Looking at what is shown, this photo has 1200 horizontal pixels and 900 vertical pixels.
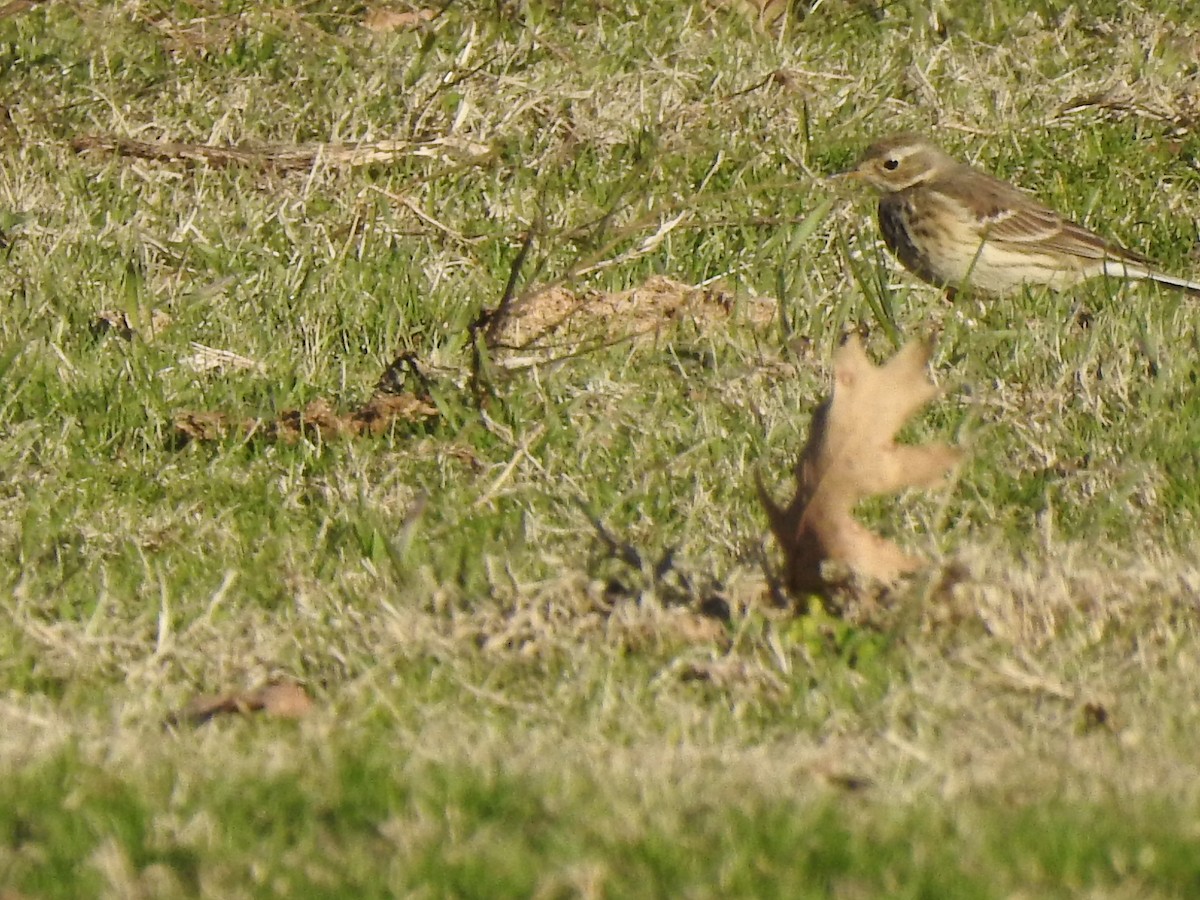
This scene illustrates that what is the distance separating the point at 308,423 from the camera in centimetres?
606

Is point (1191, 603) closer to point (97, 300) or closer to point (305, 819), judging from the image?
point (305, 819)

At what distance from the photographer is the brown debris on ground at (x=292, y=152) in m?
8.22

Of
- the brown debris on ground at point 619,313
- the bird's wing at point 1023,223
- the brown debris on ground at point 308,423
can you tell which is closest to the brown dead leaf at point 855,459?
the brown debris on ground at point 308,423

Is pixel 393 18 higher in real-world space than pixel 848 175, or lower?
lower

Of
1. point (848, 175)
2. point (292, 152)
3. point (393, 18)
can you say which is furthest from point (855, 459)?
point (393, 18)

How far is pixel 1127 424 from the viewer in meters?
5.73

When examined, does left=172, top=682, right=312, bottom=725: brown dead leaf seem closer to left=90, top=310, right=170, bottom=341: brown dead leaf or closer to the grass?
the grass

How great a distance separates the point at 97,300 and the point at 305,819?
3836mm

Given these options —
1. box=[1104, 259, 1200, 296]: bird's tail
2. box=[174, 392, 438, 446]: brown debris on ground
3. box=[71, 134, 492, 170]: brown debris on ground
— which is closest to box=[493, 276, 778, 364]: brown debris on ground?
box=[174, 392, 438, 446]: brown debris on ground

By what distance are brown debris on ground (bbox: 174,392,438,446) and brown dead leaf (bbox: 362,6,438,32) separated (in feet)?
12.4

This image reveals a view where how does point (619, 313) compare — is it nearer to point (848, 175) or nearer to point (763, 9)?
point (848, 175)

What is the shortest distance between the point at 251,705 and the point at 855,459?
129 centimetres

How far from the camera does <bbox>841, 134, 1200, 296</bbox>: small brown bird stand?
306 inches

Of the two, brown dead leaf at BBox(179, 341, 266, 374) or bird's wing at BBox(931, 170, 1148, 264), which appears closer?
brown dead leaf at BBox(179, 341, 266, 374)
